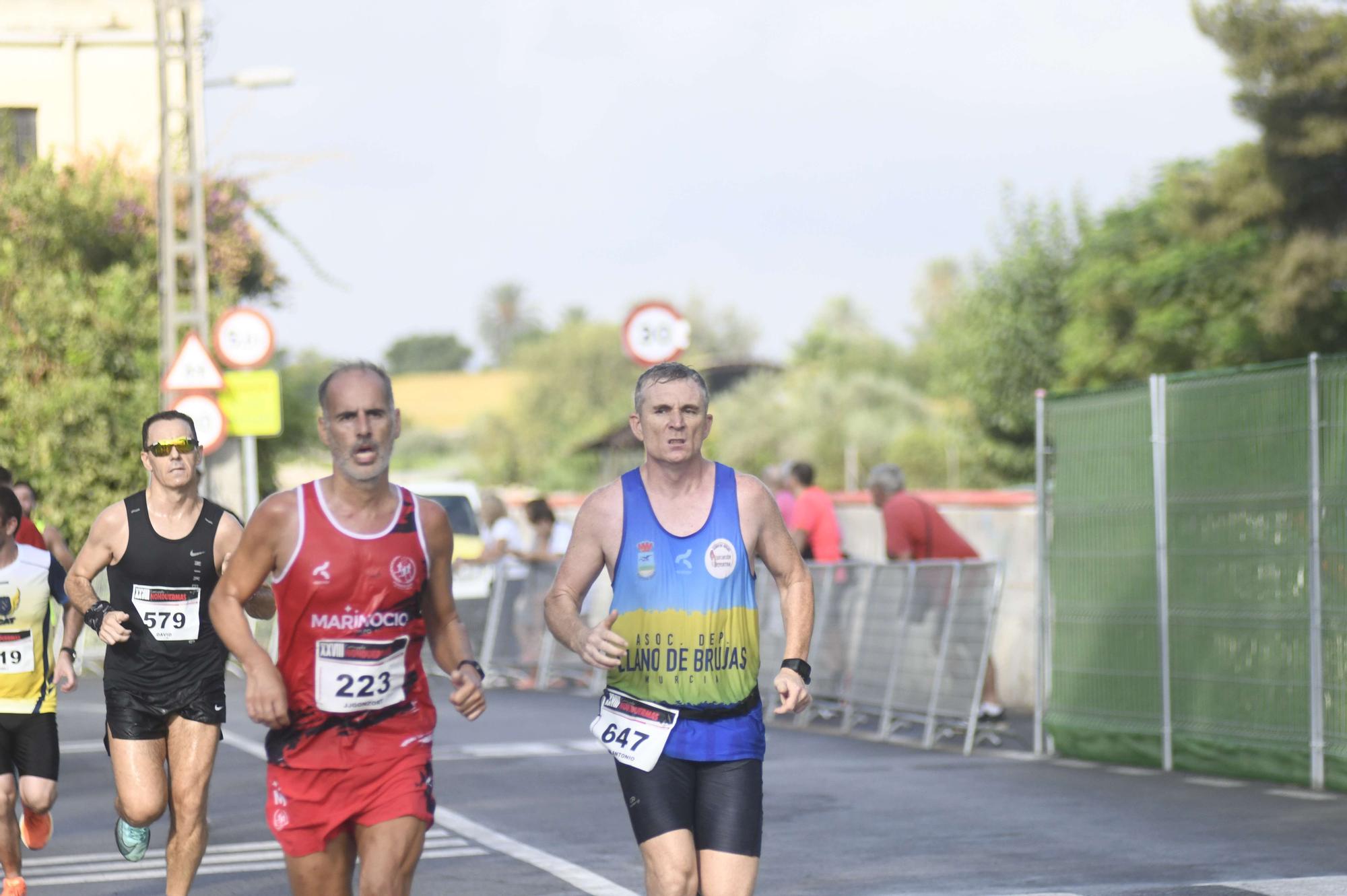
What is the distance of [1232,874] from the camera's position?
862 cm

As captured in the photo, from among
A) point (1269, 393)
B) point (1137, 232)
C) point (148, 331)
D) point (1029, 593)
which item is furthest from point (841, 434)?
point (1269, 393)

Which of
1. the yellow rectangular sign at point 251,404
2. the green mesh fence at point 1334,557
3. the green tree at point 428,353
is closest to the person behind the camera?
the green mesh fence at point 1334,557

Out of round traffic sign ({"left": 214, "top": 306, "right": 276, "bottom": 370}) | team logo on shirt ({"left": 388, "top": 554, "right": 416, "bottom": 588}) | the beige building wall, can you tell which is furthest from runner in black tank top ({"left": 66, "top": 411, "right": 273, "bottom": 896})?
the beige building wall

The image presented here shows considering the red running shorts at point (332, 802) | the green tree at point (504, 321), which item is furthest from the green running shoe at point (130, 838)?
the green tree at point (504, 321)

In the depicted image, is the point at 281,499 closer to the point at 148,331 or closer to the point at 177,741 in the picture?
the point at 177,741

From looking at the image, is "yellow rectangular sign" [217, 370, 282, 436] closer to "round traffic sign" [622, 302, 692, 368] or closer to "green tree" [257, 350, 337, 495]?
"round traffic sign" [622, 302, 692, 368]

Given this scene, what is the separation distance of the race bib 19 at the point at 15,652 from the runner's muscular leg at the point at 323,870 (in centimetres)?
357

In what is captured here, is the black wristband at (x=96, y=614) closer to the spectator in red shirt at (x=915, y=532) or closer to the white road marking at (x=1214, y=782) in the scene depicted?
the white road marking at (x=1214, y=782)

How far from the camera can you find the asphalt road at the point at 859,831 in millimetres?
8781

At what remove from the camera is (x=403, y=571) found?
222 inches

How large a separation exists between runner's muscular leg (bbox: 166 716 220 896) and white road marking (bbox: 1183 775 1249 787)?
6.35m

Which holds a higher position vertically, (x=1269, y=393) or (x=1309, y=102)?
(x=1309, y=102)

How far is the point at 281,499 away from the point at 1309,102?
34390 mm

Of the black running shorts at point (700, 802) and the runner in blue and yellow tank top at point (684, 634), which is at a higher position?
the runner in blue and yellow tank top at point (684, 634)
